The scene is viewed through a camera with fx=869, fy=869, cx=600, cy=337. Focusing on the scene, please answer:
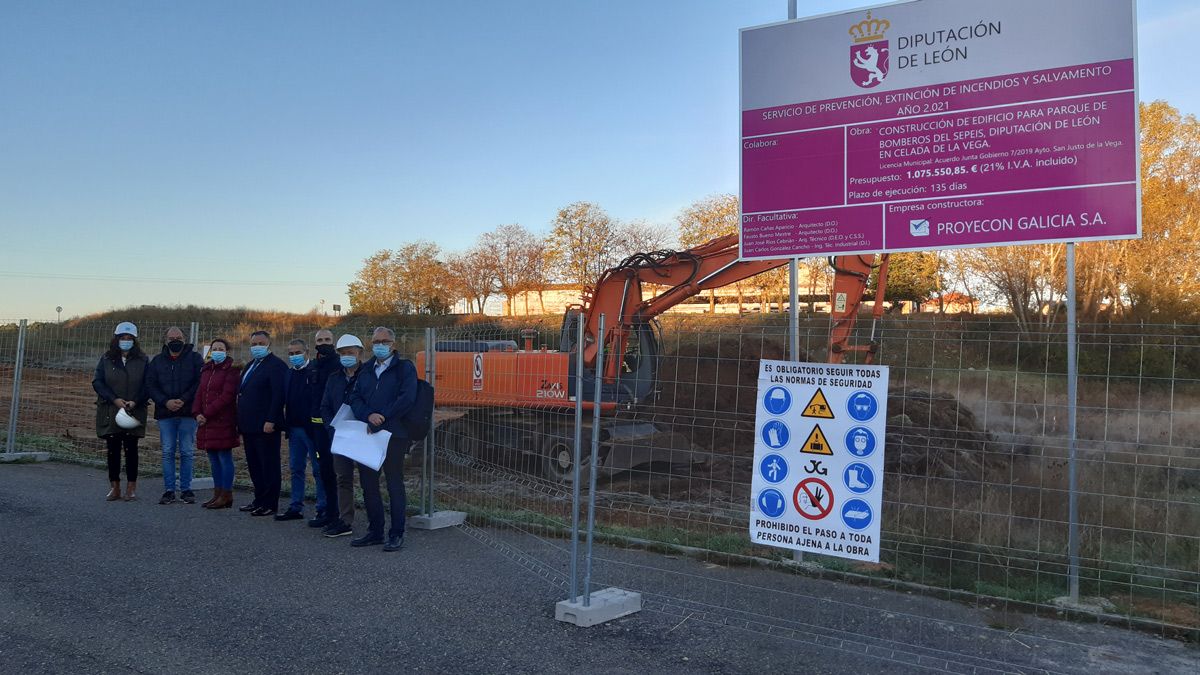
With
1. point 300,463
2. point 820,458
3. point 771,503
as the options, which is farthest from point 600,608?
point 300,463

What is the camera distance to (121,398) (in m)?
9.00

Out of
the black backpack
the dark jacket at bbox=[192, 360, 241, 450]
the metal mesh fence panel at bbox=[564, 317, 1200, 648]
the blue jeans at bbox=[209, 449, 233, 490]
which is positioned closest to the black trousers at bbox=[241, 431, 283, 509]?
the dark jacket at bbox=[192, 360, 241, 450]

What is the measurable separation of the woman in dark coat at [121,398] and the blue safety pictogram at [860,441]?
7342 millimetres

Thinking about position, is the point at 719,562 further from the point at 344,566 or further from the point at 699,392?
the point at 344,566

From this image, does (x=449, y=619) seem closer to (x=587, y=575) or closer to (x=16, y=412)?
(x=587, y=575)

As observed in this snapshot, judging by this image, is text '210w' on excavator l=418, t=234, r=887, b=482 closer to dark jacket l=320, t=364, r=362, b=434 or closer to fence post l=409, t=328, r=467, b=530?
fence post l=409, t=328, r=467, b=530

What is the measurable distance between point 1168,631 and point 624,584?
3.41 metres

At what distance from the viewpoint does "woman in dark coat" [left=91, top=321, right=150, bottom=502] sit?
353 inches

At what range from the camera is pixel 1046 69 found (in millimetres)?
6426

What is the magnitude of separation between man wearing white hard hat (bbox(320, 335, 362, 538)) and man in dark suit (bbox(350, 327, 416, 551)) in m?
0.34

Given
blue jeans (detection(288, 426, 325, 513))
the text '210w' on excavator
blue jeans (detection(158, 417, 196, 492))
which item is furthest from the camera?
blue jeans (detection(158, 417, 196, 492))

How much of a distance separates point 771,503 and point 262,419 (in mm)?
5486

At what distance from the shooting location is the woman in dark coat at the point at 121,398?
8.97 m

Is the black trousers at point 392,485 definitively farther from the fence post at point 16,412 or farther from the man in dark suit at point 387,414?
the fence post at point 16,412
